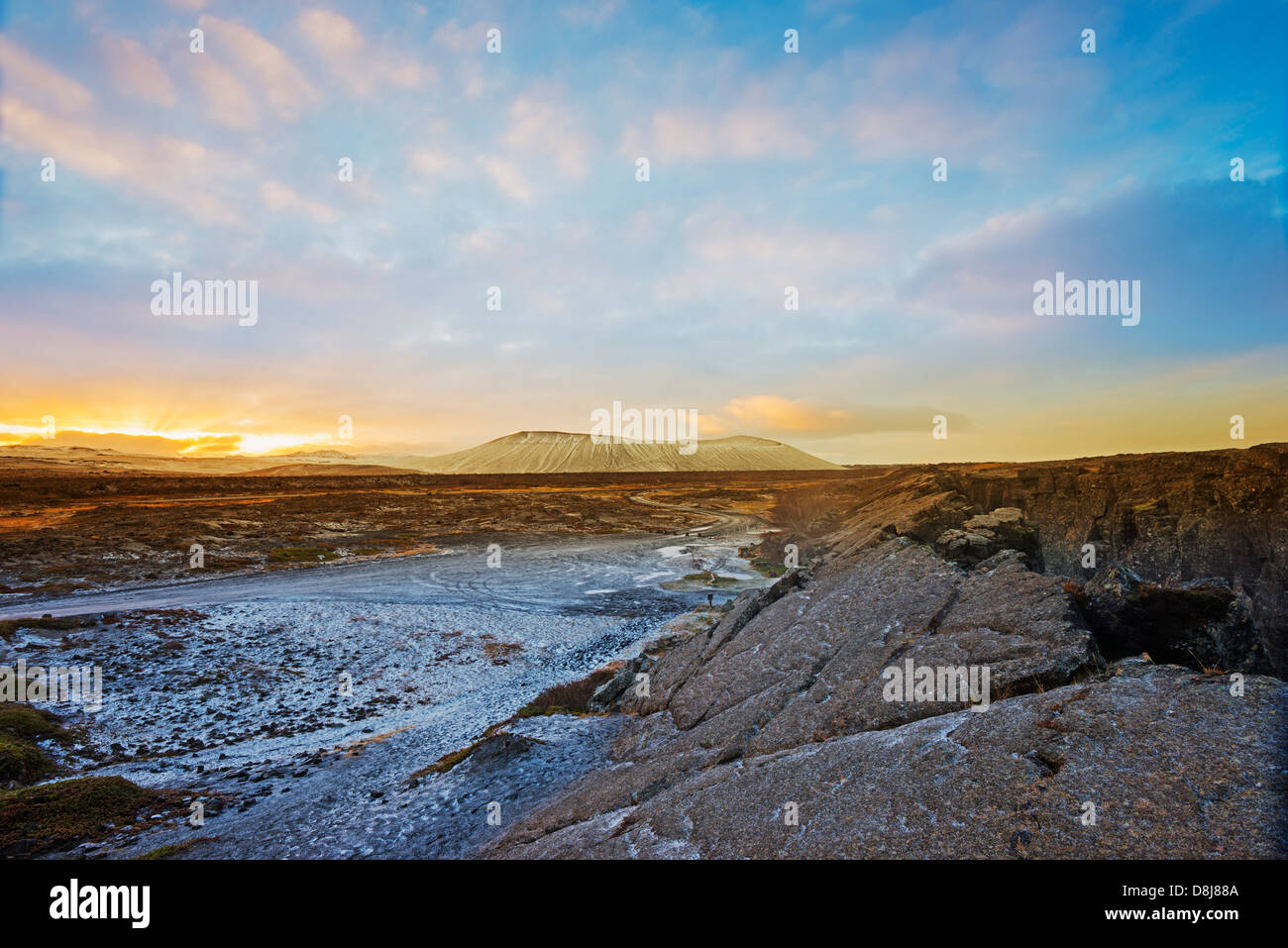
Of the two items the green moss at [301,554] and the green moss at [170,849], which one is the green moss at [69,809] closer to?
the green moss at [170,849]

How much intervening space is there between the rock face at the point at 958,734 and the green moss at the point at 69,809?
789cm

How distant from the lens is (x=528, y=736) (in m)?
13.9

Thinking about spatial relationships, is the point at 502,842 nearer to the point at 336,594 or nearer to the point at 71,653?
the point at 71,653

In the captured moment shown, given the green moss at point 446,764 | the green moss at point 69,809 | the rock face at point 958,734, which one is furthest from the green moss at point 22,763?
the rock face at point 958,734

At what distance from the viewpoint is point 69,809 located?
1083 cm

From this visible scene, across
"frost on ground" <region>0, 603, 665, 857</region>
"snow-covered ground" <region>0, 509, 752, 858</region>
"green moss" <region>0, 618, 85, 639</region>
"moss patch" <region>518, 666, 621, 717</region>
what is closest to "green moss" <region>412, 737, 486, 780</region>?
"snow-covered ground" <region>0, 509, 752, 858</region>

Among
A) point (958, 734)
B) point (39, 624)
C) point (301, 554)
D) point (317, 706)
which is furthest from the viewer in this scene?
point (301, 554)

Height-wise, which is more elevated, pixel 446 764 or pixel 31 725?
pixel 31 725

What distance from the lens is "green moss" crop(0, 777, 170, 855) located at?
390 inches

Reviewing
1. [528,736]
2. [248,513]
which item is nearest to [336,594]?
[528,736]

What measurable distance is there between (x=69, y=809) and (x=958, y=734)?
616 inches

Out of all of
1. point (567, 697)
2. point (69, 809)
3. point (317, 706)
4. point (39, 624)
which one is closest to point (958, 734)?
point (567, 697)

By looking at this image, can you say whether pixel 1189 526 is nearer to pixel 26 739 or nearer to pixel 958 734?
pixel 958 734

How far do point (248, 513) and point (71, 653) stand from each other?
168ft
